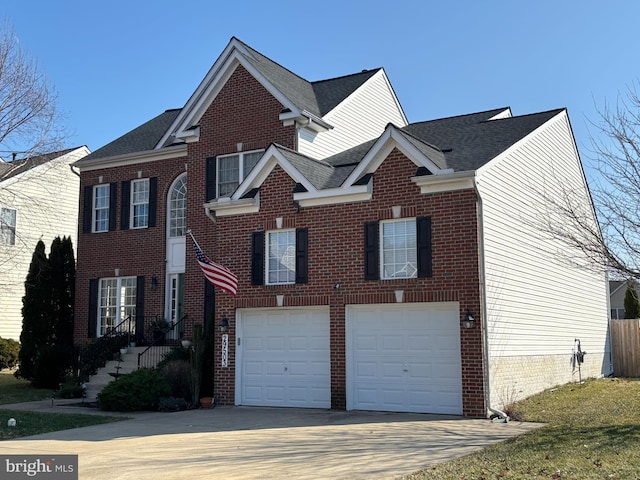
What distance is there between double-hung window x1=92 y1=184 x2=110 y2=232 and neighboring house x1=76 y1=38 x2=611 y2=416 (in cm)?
81

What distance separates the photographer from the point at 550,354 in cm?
1936

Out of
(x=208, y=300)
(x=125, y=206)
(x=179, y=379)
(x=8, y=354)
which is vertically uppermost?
(x=125, y=206)

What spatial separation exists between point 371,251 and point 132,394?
6722mm

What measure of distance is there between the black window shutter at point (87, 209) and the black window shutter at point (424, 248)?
46.0 feet

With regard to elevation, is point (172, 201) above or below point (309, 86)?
below

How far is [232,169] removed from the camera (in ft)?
70.4

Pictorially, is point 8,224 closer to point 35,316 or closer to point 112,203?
point 35,316

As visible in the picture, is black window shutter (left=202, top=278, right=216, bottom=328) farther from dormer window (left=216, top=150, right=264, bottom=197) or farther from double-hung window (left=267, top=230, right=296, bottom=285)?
double-hung window (left=267, top=230, right=296, bottom=285)

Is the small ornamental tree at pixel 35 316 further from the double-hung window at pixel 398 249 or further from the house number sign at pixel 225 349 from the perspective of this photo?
the double-hung window at pixel 398 249

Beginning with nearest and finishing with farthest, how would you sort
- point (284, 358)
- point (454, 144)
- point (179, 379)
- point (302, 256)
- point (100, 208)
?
point (302, 256) → point (284, 358) → point (179, 379) → point (454, 144) → point (100, 208)

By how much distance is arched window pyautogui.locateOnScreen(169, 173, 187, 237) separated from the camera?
2341cm

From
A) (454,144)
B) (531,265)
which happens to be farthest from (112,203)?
(531,265)

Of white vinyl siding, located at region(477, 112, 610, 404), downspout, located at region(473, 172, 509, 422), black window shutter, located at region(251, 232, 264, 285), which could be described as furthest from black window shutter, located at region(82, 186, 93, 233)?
downspout, located at region(473, 172, 509, 422)

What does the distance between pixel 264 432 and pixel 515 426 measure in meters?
4.80
